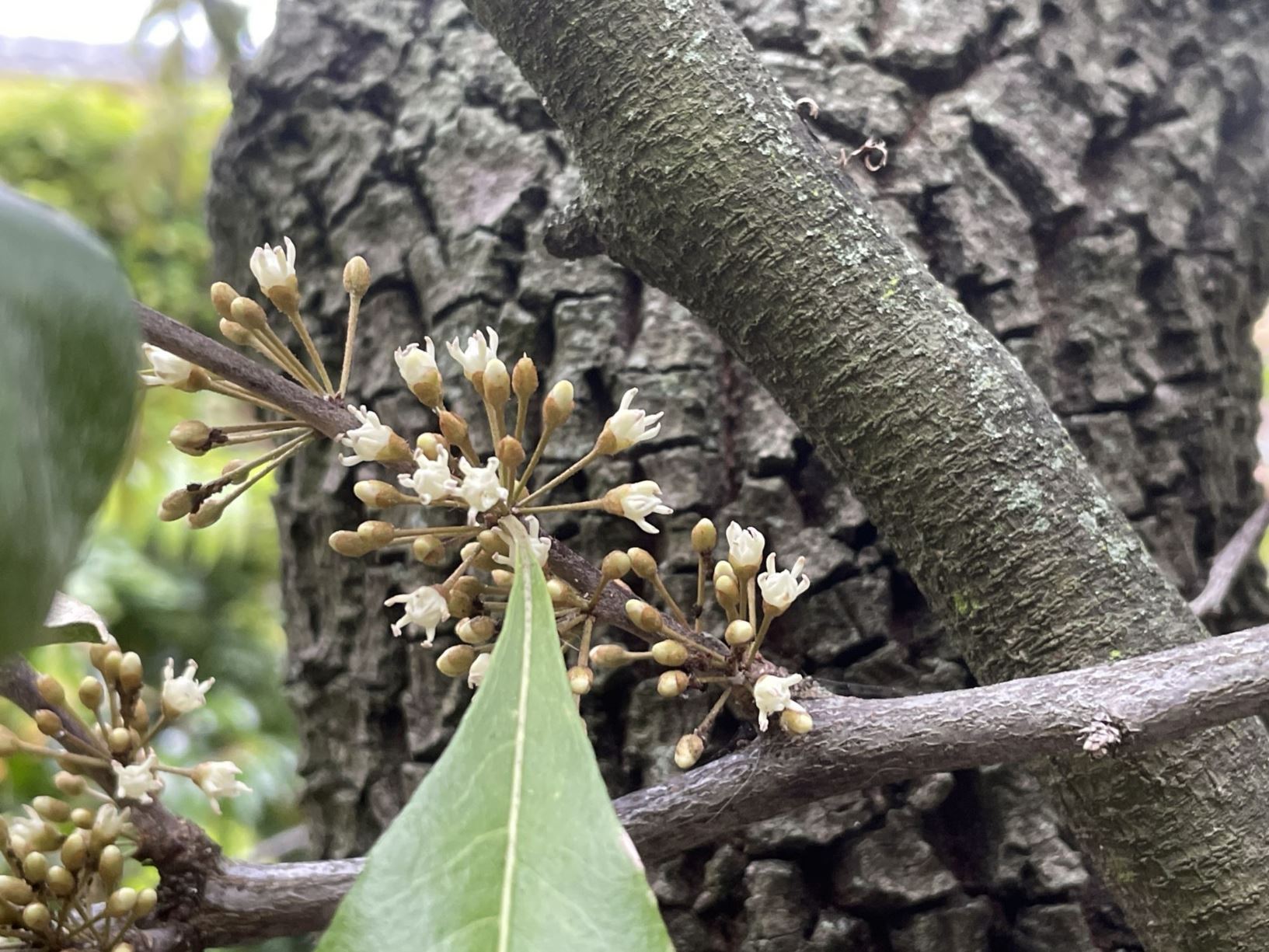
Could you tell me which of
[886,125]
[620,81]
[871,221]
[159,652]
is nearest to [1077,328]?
[886,125]

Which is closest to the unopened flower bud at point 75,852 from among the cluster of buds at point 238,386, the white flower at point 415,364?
the cluster of buds at point 238,386

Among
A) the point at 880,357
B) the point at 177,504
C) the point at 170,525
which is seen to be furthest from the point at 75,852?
the point at 170,525

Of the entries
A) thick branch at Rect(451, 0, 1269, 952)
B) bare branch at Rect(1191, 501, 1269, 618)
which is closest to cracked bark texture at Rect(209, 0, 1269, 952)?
bare branch at Rect(1191, 501, 1269, 618)

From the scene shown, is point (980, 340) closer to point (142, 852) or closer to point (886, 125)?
point (886, 125)

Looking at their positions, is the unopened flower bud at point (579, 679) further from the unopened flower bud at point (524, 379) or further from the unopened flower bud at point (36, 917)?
the unopened flower bud at point (36, 917)

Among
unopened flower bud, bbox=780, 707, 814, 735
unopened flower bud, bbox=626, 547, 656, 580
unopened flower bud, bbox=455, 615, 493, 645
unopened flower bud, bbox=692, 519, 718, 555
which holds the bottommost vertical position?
unopened flower bud, bbox=780, 707, 814, 735

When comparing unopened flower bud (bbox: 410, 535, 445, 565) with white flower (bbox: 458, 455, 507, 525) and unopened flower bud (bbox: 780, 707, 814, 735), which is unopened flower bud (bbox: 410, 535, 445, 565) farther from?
unopened flower bud (bbox: 780, 707, 814, 735)

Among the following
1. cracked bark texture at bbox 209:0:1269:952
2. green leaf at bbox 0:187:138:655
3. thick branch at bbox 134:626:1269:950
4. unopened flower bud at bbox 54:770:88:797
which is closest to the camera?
green leaf at bbox 0:187:138:655

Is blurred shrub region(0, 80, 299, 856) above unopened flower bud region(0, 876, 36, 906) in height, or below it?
above

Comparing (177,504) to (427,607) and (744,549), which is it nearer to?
(427,607)
